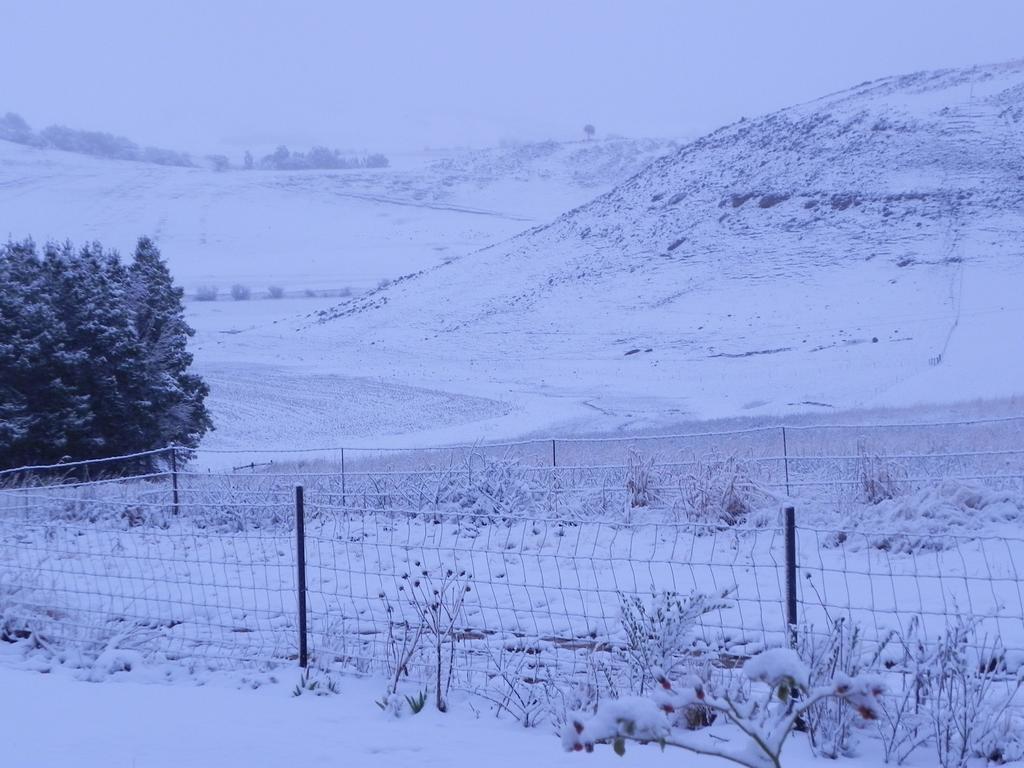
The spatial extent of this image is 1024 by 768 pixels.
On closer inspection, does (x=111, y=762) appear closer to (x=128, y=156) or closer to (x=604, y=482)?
(x=604, y=482)

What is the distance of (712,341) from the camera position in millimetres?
46219

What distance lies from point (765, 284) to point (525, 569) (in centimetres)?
4738

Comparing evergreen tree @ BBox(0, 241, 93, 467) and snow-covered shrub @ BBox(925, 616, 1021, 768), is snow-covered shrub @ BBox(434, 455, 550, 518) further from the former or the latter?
evergreen tree @ BBox(0, 241, 93, 467)

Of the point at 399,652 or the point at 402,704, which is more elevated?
the point at 399,652

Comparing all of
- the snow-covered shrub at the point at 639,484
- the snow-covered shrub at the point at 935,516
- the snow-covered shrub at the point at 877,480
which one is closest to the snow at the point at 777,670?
the snow-covered shrub at the point at 935,516

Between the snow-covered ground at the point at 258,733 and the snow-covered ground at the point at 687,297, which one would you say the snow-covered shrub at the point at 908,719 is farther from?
the snow-covered ground at the point at 687,297

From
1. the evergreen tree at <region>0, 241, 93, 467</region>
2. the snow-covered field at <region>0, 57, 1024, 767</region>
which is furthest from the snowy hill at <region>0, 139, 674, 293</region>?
the evergreen tree at <region>0, 241, 93, 467</region>

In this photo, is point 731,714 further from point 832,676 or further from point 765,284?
point 765,284

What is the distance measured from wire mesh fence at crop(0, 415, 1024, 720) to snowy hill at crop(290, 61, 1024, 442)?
2097cm

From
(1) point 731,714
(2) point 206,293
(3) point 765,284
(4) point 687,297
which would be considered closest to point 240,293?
(2) point 206,293

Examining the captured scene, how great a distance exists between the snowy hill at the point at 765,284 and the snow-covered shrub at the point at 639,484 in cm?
2067

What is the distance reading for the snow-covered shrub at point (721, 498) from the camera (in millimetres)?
9570

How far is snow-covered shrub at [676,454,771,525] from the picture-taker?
9.57 meters

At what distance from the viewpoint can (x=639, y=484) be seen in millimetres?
10664
